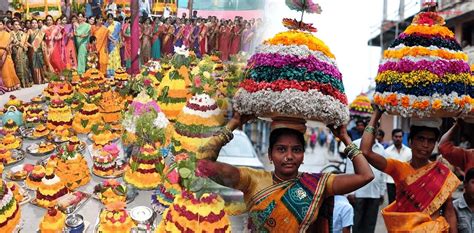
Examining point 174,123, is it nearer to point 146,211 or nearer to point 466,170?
point 146,211

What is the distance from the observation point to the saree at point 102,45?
530 centimetres

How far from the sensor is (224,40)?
194 centimetres

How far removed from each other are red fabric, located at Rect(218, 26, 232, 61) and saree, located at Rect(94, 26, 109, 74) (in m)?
3.31

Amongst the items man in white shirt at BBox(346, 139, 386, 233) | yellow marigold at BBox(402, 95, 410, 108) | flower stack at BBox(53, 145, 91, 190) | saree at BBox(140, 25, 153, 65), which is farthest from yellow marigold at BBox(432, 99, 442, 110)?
flower stack at BBox(53, 145, 91, 190)

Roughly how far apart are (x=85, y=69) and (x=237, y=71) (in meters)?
4.91

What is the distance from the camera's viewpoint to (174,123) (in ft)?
9.19

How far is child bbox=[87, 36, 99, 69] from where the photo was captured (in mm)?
5934

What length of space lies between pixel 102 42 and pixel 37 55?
4.72 feet

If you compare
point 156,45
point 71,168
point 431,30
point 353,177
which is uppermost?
point 431,30

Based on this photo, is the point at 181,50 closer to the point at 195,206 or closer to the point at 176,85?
the point at 176,85

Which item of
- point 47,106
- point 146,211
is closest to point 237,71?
point 146,211

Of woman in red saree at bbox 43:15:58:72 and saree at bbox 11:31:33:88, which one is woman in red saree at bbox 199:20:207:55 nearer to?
woman in red saree at bbox 43:15:58:72

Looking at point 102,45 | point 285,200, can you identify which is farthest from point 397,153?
point 285,200

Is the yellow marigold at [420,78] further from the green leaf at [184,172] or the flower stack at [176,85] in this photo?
the green leaf at [184,172]
